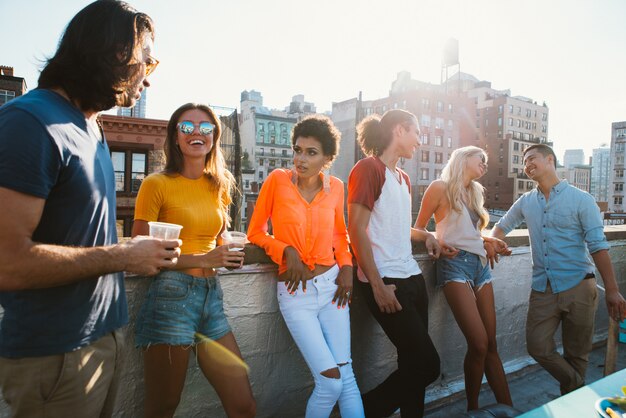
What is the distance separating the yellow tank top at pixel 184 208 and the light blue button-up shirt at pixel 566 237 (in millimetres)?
3000

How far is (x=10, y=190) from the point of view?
48.1 inches

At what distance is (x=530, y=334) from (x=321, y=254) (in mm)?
2418

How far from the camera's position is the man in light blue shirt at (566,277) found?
11.5 feet

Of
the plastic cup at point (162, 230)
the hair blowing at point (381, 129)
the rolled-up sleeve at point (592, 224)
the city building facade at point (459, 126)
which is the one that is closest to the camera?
the plastic cup at point (162, 230)

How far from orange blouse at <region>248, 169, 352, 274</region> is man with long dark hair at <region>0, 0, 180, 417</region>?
105 centimetres

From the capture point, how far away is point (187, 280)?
217 cm

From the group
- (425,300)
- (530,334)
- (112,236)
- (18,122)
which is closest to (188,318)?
(112,236)

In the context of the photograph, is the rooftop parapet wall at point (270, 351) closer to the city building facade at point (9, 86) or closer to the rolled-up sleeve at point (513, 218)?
the rolled-up sleeve at point (513, 218)

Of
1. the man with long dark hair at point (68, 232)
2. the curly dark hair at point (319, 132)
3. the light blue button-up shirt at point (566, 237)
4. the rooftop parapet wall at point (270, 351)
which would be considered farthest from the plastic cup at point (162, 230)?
the light blue button-up shirt at point (566, 237)

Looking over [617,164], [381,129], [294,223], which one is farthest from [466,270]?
[617,164]

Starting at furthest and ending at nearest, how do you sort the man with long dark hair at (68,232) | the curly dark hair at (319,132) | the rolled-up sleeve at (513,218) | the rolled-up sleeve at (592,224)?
the rolled-up sleeve at (513,218) → the rolled-up sleeve at (592,224) → the curly dark hair at (319,132) → the man with long dark hair at (68,232)

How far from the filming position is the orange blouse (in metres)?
2.58

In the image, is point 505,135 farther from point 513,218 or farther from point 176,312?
point 176,312

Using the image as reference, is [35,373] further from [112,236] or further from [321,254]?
[321,254]
